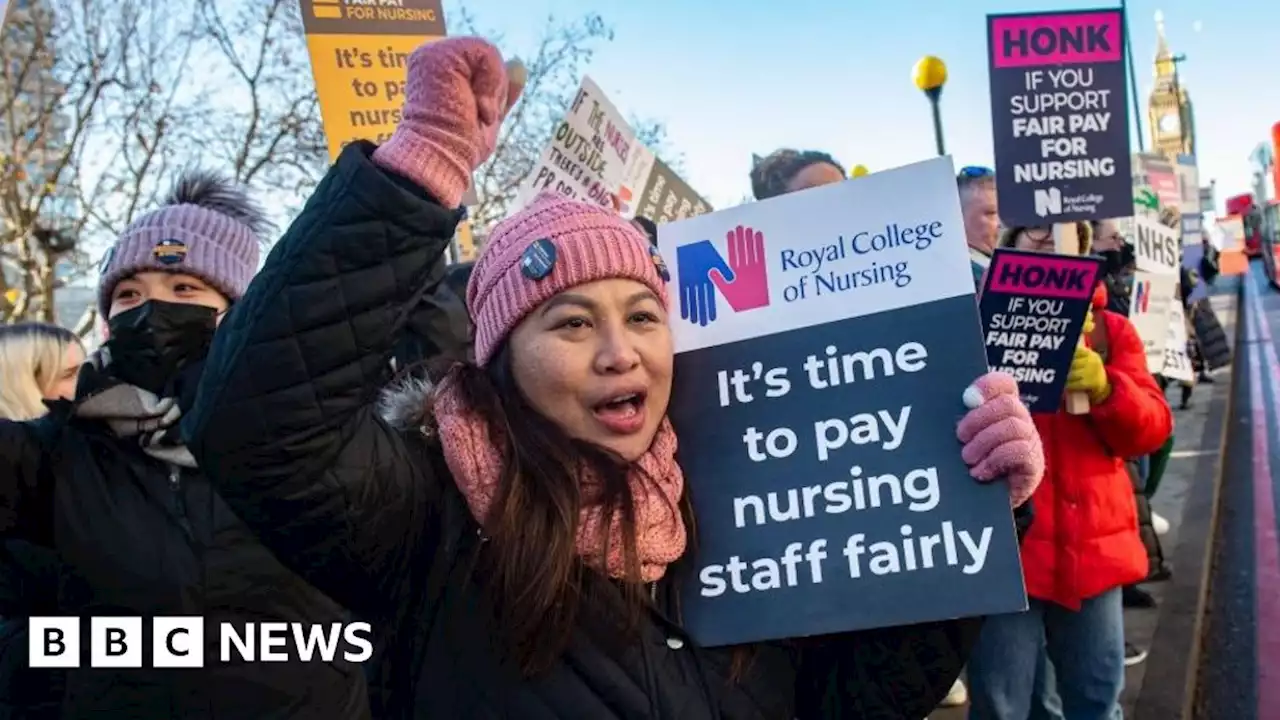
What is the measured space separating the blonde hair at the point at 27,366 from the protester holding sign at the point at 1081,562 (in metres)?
3.20

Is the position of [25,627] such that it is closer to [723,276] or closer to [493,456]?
[493,456]

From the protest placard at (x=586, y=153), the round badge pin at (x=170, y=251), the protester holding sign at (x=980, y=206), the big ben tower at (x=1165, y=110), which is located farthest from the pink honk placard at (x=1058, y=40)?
the big ben tower at (x=1165, y=110)

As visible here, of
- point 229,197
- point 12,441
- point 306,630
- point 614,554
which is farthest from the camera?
point 229,197

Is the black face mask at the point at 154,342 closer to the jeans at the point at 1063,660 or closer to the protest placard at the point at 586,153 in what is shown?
the protest placard at the point at 586,153

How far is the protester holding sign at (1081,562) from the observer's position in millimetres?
3139

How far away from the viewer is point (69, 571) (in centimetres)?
221

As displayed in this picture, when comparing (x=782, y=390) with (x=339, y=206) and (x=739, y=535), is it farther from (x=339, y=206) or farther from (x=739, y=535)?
(x=339, y=206)

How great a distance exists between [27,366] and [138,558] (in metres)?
1.81

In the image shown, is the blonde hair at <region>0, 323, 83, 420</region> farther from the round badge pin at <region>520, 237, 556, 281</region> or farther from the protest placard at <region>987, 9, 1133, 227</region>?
the protest placard at <region>987, 9, 1133, 227</region>

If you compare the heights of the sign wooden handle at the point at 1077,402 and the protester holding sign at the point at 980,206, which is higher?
the protester holding sign at the point at 980,206

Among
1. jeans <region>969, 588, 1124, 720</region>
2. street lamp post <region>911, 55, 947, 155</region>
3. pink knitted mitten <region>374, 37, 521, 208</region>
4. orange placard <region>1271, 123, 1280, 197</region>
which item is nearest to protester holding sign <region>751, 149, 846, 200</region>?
jeans <region>969, 588, 1124, 720</region>

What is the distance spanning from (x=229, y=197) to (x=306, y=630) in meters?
1.13

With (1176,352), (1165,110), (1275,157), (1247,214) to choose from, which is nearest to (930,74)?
(1176,352)

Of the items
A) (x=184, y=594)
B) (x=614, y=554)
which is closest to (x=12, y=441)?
(x=184, y=594)
